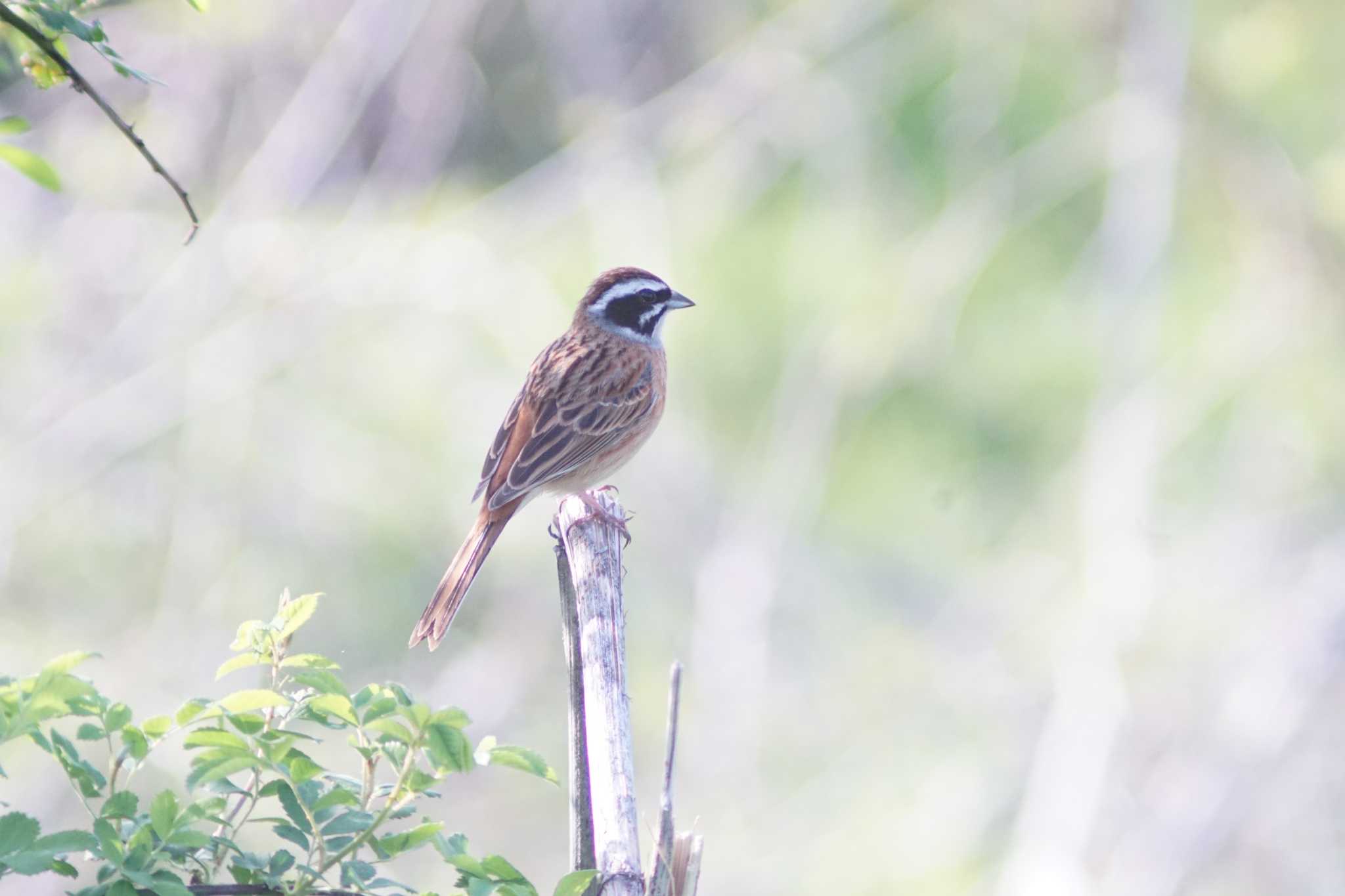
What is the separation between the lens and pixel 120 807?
4.68 feet

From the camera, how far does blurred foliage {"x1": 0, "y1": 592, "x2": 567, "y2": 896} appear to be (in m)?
1.36

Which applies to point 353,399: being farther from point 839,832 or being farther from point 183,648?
point 839,832

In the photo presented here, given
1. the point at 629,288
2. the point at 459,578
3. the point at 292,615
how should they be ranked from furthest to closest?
the point at 629,288 → the point at 459,578 → the point at 292,615

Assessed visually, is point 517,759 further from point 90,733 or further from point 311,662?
point 90,733

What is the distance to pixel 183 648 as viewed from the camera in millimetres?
6180

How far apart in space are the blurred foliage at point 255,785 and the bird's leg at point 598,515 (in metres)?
1.25

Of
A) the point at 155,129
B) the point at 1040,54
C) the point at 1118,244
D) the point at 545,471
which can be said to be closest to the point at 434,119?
the point at 155,129

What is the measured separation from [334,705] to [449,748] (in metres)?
0.15

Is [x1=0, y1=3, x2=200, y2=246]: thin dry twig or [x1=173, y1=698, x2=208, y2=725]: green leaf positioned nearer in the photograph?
[x1=173, y1=698, x2=208, y2=725]: green leaf

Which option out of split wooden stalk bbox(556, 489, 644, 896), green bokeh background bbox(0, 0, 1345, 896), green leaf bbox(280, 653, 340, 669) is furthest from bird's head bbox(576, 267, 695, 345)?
green leaf bbox(280, 653, 340, 669)

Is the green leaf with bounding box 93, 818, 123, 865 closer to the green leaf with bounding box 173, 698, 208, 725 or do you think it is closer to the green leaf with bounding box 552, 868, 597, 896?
the green leaf with bounding box 173, 698, 208, 725

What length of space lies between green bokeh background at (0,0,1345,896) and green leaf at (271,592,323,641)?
14.6ft

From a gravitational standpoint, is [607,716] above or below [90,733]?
above

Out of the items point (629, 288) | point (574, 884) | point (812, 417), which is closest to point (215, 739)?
point (574, 884)
